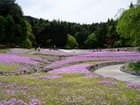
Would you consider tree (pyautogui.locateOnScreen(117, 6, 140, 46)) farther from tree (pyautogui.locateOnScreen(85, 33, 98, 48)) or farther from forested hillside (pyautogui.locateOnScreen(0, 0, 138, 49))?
tree (pyautogui.locateOnScreen(85, 33, 98, 48))

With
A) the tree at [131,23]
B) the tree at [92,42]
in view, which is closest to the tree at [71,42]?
the tree at [92,42]

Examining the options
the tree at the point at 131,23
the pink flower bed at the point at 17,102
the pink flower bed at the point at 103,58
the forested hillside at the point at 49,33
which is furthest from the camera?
the forested hillside at the point at 49,33

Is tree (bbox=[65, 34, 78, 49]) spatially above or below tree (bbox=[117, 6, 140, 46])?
below

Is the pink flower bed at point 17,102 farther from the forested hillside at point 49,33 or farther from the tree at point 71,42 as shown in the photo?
the tree at point 71,42

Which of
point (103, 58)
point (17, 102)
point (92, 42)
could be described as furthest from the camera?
point (92, 42)

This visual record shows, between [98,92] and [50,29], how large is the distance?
153495mm

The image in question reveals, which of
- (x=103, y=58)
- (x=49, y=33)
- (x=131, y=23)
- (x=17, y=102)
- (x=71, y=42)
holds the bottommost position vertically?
(x=103, y=58)

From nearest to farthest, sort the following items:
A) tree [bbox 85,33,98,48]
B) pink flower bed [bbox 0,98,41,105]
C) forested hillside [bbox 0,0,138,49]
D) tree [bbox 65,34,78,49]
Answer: pink flower bed [bbox 0,98,41,105], forested hillside [bbox 0,0,138,49], tree [bbox 85,33,98,48], tree [bbox 65,34,78,49]

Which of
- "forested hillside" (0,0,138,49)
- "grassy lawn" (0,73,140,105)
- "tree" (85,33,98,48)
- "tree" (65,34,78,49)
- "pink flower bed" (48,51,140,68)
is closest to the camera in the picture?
"grassy lawn" (0,73,140,105)

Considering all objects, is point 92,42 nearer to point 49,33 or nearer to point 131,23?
point 49,33

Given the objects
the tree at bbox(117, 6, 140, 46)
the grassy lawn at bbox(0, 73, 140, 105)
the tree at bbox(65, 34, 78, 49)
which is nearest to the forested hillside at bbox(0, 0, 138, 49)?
the tree at bbox(65, 34, 78, 49)

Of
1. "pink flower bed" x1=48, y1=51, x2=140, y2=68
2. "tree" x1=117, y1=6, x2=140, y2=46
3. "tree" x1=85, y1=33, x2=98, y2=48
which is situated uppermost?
"tree" x1=117, y1=6, x2=140, y2=46

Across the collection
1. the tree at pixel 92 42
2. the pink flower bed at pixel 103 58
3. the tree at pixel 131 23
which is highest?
the tree at pixel 131 23

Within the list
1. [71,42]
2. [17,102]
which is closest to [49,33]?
[71,42]
